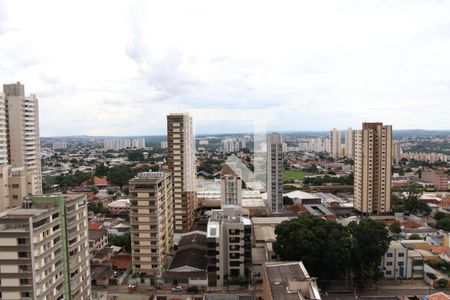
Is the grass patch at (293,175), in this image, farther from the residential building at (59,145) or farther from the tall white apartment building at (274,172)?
the residential building at (59,145)

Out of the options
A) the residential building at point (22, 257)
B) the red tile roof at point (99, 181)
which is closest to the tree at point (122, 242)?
the residential building at point (22, 257)

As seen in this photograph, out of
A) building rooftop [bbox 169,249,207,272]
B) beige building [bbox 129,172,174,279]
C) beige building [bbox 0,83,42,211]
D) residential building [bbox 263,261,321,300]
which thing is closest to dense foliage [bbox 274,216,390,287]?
residential building [bbox 263,261,321,300]

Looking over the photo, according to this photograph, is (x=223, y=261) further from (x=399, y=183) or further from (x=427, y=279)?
(x=399, y=183)

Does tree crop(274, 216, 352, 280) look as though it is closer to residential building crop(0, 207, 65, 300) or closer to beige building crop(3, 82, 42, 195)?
residential building crop(0, 207, 65, 300)

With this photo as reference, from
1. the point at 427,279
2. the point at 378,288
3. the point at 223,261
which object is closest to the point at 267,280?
the point at 223,261

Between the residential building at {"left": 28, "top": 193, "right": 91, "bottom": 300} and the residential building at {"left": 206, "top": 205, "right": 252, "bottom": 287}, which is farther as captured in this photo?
the residential building at {"left": 206, "top": 205, "right": 252, "bottom": 287}

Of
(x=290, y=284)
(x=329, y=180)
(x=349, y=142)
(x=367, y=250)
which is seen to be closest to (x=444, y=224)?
(x=367, y=250)
